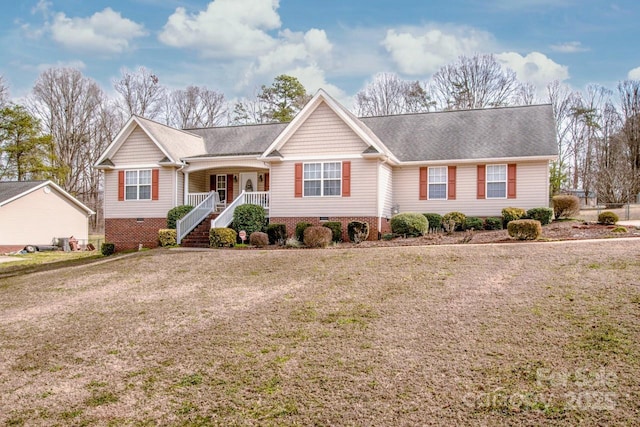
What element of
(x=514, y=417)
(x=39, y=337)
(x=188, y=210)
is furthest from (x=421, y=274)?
(x=188, y=210)

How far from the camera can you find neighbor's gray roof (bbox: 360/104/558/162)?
842 inches

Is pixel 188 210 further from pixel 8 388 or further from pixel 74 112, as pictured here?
pixel 74 112

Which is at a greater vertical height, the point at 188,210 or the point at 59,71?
the point at 59,71

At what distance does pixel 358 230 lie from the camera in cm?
1892

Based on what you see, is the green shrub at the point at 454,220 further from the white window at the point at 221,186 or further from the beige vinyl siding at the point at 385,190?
the white window at the point at 221,186

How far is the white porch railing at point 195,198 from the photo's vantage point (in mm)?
23125

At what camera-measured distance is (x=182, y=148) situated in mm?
24047

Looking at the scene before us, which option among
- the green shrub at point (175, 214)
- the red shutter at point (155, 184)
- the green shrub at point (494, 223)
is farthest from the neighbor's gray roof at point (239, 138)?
the green shrub at point (494, 223)

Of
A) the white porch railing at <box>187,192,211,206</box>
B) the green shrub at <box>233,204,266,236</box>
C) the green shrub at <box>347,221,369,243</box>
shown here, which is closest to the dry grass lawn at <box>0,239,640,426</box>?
the green shrub at <box>347,221,369,243</box>

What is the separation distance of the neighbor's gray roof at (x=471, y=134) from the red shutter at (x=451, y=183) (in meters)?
0.58

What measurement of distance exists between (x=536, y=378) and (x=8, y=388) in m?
7.15

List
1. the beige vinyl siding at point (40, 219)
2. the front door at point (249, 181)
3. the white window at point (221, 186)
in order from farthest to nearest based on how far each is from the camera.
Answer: the beige vinyl siding at point (40, 219) → the white window at point (221, 186) → the front door at point (249, 181)

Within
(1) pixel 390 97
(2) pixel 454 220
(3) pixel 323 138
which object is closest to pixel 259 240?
(3) pixel 323 138

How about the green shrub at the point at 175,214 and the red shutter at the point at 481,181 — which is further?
the green shrub at the point at 175,214
